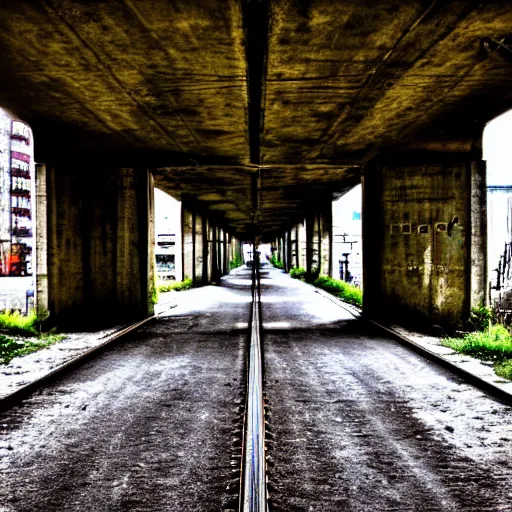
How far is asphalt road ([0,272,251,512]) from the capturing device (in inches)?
121

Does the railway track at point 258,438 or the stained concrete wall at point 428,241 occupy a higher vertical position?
the stained concrete wall at point 428,241

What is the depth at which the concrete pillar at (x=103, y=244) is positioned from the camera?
34.0ft

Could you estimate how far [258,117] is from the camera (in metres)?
8.04

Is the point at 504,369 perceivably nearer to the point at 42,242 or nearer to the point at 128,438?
the point at 128,438

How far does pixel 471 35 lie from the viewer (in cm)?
505

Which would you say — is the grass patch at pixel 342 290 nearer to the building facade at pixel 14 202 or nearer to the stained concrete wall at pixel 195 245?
the stained concrete wall at pixel 195 245

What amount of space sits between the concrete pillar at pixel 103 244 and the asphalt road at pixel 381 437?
499cm

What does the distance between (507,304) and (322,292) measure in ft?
21.5

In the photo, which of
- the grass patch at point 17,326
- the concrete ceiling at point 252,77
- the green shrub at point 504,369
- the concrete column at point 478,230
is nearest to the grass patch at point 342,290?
the concrete column at point 478,230

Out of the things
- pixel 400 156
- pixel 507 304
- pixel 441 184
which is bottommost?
pixel 507 304

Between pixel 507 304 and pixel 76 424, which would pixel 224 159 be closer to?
pixel 76 424

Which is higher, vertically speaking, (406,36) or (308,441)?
(406,36)

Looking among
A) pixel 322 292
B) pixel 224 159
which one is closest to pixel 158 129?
pixel 224 159

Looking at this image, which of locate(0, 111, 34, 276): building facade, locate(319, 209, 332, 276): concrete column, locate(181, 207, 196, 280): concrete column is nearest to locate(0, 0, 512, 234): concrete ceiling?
locate(319, 209, 332, 276): concrete column
